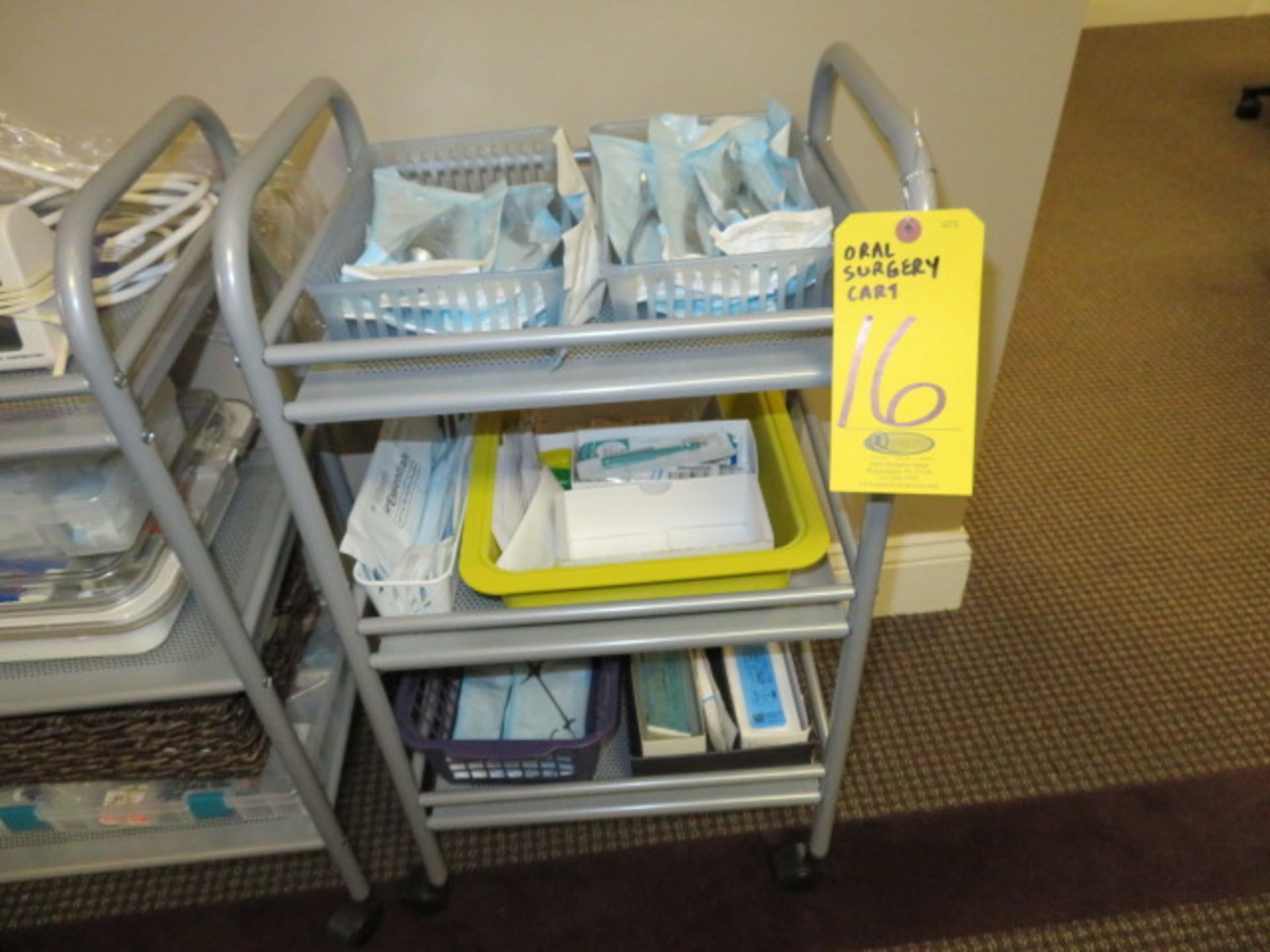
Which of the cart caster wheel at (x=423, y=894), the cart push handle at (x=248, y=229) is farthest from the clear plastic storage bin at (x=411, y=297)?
the cart caster wheel at (x=423, y=894)

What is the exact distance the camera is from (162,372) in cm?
77

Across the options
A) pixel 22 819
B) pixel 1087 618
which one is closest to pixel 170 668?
pixel 22 819

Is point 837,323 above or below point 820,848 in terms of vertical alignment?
above

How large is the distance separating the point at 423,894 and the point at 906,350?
92cm

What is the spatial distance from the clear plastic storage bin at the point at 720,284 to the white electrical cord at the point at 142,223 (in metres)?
0.42

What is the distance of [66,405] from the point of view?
0.77 m

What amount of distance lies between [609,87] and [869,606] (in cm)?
63

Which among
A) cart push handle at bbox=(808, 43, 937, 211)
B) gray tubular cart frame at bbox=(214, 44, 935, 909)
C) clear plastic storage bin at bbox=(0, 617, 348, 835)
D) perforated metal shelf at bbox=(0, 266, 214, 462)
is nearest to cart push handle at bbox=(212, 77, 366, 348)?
gray tubular cart frame at bbox=(214, 44, 935, 909)

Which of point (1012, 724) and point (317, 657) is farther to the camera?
point (1012, 724)

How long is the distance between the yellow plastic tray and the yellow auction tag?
7.0 inches

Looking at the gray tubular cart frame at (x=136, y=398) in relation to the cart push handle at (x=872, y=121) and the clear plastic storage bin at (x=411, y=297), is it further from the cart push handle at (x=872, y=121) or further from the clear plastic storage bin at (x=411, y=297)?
the cart push handle at (x=872, y=121)

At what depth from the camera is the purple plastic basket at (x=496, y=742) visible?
99cm

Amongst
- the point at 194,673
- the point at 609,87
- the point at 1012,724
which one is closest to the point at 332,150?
the point at 609,87

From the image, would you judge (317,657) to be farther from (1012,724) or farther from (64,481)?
(1012,724)
